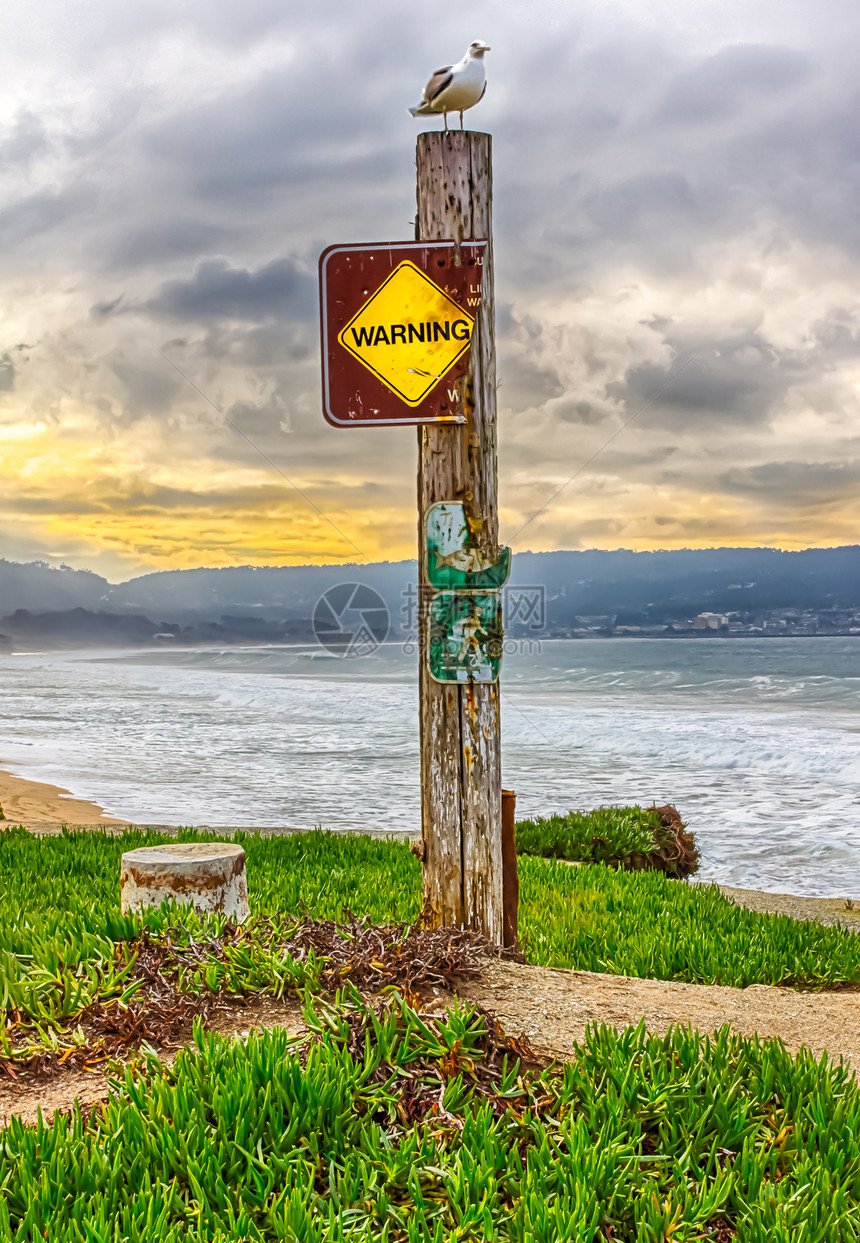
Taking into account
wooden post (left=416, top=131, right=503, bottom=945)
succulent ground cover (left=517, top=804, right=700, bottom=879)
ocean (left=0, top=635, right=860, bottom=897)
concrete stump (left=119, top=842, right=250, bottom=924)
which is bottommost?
ocean (left=0, top=635, right=860, bottom=897)

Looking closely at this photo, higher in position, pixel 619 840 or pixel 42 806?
pixel 619 840

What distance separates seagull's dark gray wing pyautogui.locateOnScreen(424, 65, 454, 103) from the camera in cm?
400

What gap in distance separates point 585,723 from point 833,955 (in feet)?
70.7

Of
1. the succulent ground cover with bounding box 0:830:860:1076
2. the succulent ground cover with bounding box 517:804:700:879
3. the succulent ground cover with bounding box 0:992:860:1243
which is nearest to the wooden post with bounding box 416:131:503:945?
the succulent ground cover with bounding box 0:830:860:1076

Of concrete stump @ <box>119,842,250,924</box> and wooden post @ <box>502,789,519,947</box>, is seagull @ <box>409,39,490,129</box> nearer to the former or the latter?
wooden post @ <box>502,789,519,947</box>

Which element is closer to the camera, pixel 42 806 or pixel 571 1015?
pixel 571 1015

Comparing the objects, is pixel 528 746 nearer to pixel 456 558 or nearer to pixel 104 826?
pixel 104 826

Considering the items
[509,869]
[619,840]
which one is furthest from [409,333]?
[619,840]

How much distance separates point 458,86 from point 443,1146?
3.97 metres

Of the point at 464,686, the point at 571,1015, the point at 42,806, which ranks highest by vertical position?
the point at 464,686

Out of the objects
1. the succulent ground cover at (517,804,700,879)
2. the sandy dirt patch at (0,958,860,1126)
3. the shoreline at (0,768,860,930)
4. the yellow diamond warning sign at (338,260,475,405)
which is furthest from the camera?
the succulent ground cover at (517,804,700,879)

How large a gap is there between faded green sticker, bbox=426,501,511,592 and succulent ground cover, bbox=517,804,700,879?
5.18 m

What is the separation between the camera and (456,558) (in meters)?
4.09

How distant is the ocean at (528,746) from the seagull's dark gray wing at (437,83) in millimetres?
8748
